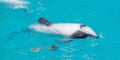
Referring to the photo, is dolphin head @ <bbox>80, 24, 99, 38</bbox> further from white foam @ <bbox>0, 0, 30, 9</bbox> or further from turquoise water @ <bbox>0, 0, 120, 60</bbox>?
white foam @ <bbox>0, 0, 30, 9</bbox>

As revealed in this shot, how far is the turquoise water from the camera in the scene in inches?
60.9

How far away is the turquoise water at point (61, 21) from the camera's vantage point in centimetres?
155

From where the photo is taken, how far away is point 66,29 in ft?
5.38

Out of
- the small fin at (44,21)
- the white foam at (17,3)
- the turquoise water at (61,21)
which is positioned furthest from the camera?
the white foam at (17,3)

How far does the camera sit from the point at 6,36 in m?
1.62

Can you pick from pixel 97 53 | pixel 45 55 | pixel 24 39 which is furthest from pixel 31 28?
pixel 97 53

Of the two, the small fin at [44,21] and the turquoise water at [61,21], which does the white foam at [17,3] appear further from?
the small fin at [44,21]

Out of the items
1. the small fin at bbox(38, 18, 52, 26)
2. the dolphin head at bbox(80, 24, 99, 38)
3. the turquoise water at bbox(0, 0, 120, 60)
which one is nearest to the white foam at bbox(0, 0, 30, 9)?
Answer: the turquoise water at bbox(0, 0, 120, 60)

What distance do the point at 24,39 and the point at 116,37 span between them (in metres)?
0.41

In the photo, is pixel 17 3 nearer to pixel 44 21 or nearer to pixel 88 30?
pixel 44 21

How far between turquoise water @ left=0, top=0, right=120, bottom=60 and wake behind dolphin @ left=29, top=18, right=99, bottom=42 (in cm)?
2

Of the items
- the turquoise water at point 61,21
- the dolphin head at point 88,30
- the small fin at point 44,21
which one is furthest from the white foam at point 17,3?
the dolphin head at point 88,30

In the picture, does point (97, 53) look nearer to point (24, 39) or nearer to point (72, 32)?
point (72, 32)

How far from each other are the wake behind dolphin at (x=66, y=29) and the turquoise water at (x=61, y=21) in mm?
23
